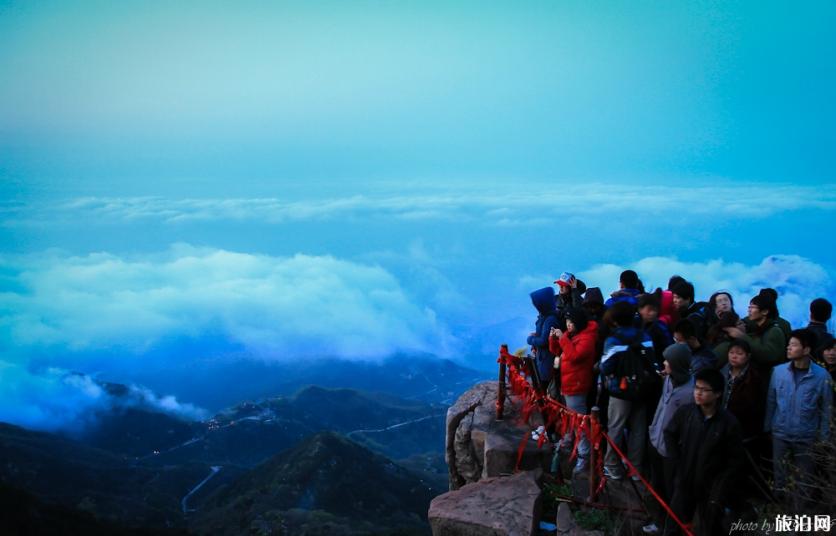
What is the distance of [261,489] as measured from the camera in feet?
203

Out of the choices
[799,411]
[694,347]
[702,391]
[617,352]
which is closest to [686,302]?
[694,347]

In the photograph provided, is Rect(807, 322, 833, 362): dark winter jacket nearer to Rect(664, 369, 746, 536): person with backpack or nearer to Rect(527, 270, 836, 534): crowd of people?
Rect(527, 270, 836, 534): crowd of people

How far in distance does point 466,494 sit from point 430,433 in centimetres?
10613

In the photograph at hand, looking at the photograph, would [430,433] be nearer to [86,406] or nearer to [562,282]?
[86,406]

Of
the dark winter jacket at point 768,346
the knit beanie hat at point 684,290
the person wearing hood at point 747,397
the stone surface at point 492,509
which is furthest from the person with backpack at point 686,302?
the stone surface at point 492,509

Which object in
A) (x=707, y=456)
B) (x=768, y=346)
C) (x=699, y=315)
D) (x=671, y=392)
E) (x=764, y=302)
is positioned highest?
(x=764, y=302)

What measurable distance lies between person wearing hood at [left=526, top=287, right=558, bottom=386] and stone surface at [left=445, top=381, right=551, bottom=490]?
939mm

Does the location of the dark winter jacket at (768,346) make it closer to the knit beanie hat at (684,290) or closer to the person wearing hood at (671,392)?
the person wearing hood at (671,392)

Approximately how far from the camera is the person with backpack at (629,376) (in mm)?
6395

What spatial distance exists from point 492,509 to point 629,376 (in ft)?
7.54

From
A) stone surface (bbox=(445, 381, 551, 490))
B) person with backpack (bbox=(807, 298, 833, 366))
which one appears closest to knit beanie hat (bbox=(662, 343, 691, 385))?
person with backpack (bbox=(807, 298, 833, 366))

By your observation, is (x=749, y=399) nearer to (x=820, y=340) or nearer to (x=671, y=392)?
(x=671, y=392)

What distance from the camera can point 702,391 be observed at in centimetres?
532

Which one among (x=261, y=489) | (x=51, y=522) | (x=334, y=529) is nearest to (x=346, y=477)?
(x=261, y=489)
